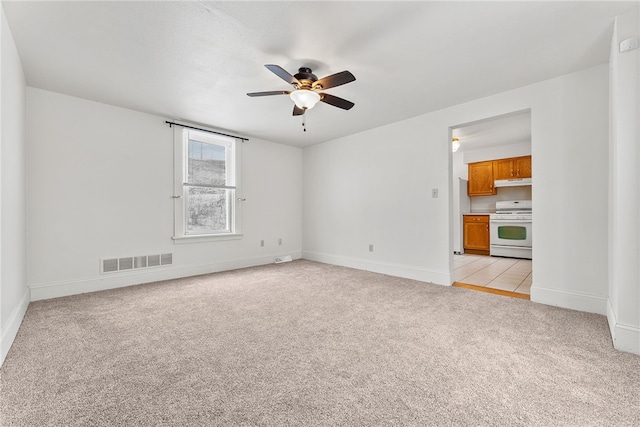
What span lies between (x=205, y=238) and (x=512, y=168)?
21.6 feet

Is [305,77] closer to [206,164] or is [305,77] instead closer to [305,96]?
[305,96]

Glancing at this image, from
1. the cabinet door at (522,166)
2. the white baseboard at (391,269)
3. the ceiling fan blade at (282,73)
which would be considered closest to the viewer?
the ceiling fan blade at (282,73)

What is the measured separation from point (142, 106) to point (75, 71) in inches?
34.9

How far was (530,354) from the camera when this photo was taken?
1.87 meters

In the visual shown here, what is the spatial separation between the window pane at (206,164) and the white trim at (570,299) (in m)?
4.70

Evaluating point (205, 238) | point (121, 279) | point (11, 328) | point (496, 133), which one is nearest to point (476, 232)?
point (496, 133)

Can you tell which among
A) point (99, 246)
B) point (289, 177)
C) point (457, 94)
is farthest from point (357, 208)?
point (99, 246)

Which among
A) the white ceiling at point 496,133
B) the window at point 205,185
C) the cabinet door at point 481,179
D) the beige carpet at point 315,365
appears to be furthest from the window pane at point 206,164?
the cabinet door at point 481,179

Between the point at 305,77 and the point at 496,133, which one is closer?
the point at 305,77

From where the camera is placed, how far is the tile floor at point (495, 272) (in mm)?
3651

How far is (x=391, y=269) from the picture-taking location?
4.32m

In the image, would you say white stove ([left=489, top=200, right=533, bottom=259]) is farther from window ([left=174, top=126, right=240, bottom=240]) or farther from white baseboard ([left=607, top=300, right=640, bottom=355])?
window ([left=174, top=126, right=240, bottom=240])

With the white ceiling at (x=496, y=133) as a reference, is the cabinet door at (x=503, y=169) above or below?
below

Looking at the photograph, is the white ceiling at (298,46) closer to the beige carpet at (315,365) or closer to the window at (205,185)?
the window at (205,185)
